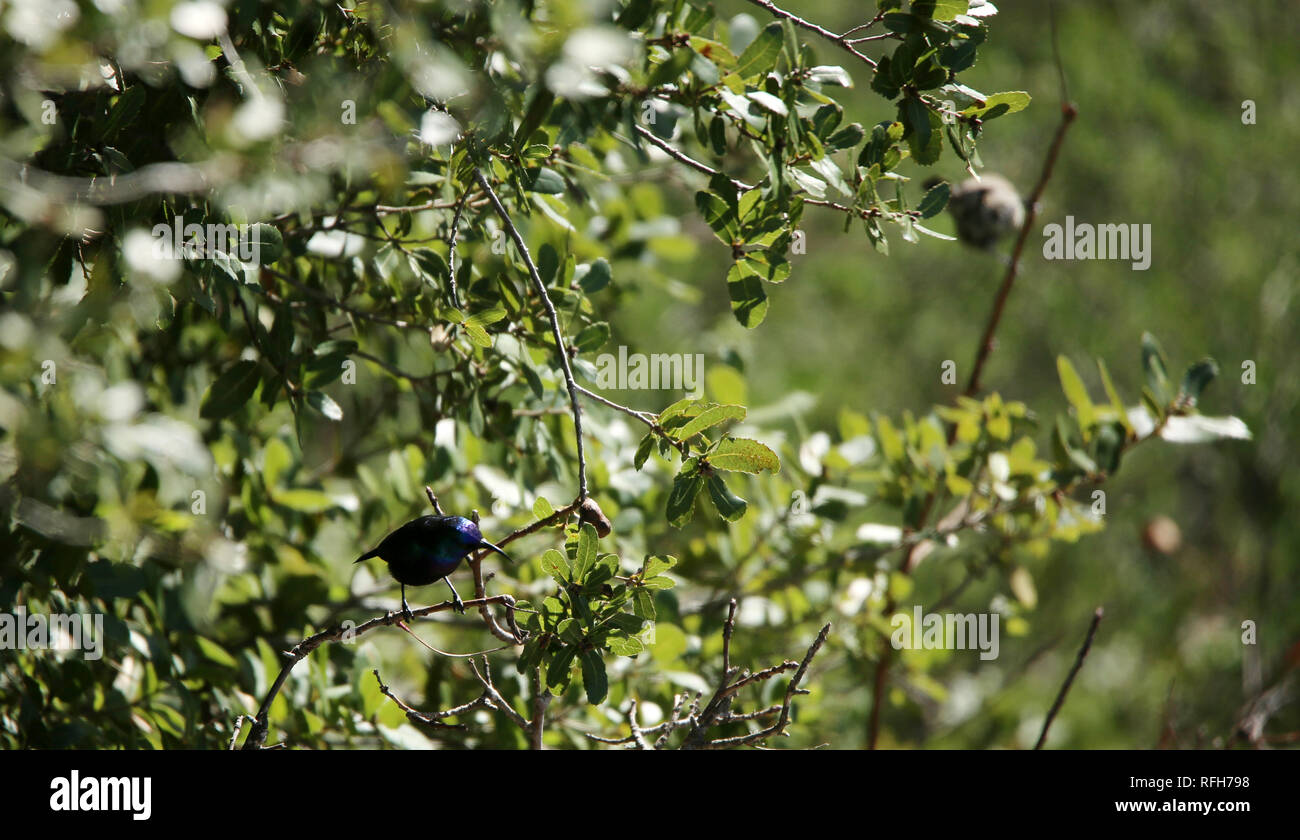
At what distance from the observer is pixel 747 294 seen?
111 centimetres

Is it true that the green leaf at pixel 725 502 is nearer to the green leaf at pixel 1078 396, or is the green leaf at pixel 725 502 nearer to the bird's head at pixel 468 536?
the bird's head at pixel 468 536

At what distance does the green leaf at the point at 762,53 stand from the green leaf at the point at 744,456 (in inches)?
13.9

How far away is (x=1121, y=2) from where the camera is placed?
4070 millimetres

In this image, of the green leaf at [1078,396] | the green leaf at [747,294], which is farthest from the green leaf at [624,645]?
the green leaf at [1078,396]

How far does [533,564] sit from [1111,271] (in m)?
2.98

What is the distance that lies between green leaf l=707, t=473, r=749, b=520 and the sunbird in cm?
21

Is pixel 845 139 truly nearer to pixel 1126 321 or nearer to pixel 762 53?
pixel 762 53

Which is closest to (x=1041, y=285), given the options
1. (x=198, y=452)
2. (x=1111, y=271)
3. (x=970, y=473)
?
(x=1111, y=271)

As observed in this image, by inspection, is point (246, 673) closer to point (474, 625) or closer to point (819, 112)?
point (474, 625)

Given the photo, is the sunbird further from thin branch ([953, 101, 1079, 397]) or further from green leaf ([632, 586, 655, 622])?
thin branch ([953, 101, 1079, 397])

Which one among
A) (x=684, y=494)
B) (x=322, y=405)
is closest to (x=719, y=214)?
(x=684, y=494)

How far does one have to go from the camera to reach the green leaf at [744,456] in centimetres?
100

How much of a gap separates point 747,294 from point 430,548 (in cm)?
41

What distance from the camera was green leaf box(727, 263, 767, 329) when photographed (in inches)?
43.5
